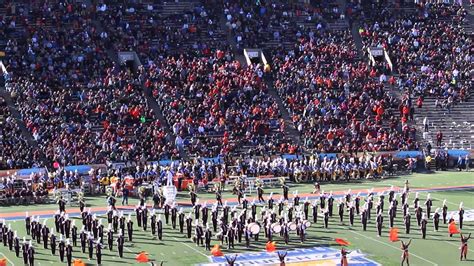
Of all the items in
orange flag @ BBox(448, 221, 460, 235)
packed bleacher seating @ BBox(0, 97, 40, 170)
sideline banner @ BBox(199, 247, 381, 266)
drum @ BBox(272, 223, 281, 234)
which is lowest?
sideline banner @ BBox(199, 247, 381, 266)

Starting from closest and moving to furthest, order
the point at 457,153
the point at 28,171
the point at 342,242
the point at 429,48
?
the point at 342,242, the point at 28,171, the point at 457,153, the point at 429,48

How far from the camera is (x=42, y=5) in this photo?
4666cm

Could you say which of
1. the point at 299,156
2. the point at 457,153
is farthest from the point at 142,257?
the point at 457,153

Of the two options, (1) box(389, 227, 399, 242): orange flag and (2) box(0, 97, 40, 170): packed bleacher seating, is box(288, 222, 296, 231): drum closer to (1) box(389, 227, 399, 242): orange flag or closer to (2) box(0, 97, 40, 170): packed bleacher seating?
(1) box(389, 227, 399, 242): orange flag

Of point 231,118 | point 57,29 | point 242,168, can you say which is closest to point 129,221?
point 242,168

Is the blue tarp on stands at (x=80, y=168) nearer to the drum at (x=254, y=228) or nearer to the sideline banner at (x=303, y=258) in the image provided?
the drum at (x=254, y=228)

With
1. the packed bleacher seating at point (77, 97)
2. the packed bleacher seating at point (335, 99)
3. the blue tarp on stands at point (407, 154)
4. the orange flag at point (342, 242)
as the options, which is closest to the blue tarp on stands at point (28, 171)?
the packed bleacher seating at point (77, 97)

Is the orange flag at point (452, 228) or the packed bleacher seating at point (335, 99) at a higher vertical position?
the packed bleacher seating at point (335, 99)

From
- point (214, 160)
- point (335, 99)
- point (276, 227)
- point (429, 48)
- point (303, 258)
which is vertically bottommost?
point (303, 258)

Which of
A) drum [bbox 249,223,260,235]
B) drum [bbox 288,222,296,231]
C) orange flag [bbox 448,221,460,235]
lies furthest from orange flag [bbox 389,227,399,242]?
drum [bbox 249,223,260,235]

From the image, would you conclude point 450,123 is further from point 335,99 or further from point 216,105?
point 216,105

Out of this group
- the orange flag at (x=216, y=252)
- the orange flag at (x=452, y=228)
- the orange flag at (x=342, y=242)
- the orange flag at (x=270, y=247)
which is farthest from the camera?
the orange flag at (x=452, y=228)

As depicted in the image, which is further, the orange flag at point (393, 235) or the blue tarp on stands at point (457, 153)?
the blue tarp on stands at point (457, 153)

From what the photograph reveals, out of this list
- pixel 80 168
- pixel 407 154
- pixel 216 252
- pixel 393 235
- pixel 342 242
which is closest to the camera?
pixel 216 252
